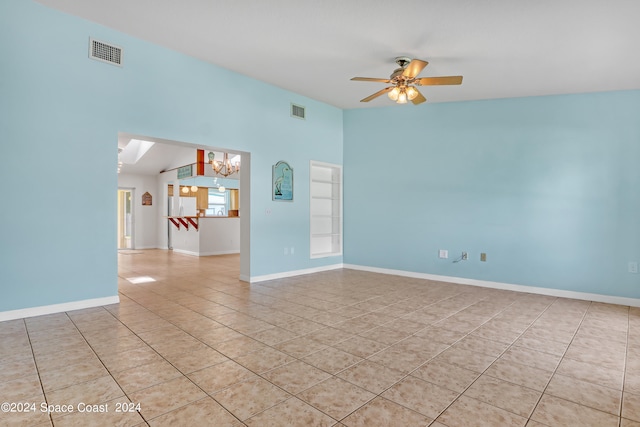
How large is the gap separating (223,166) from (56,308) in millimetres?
7189

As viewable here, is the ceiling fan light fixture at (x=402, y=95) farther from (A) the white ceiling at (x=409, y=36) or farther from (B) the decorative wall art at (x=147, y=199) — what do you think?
(B) the decorative wall art at (x=147, y=199)

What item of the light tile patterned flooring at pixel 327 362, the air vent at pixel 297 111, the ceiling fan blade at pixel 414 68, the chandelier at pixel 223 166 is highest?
the air vent at pixel 297 111

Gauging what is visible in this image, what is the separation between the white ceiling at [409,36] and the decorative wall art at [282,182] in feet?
4.99

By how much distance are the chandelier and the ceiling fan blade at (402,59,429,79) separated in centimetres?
700

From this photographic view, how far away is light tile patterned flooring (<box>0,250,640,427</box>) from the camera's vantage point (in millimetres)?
1874

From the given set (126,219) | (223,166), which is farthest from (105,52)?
(126,219)

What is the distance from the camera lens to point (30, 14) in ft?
11.3

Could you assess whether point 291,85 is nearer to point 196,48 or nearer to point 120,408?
point 196,48

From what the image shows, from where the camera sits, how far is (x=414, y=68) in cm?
377

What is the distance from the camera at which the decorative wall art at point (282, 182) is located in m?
5.73

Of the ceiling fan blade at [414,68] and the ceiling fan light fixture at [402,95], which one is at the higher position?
the ceiling fan blade at [414,68]

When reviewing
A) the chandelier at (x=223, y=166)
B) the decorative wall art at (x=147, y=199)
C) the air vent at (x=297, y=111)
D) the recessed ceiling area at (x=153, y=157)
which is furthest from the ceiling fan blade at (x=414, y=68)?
the decorative wall art at (x=147, y=199)

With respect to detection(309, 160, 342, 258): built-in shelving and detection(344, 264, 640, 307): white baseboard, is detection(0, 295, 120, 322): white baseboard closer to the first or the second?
detection(309, 160, 342, 258): built-in shelving

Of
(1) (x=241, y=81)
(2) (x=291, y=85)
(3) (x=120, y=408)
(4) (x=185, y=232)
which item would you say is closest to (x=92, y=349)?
(3) (x=120, y=408)
